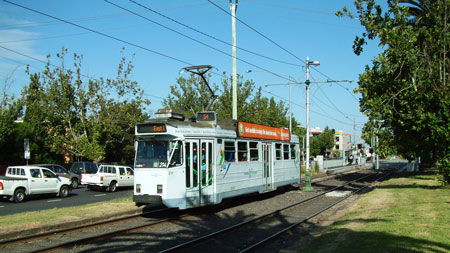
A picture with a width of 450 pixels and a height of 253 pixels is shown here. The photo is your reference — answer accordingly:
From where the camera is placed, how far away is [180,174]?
12273 mm

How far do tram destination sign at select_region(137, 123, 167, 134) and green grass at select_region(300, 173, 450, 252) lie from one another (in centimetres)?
563

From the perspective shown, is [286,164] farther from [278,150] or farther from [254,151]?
[254,151]

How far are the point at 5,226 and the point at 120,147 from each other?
3386 centimetres

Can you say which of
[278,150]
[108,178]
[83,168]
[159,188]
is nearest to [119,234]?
[159,188]

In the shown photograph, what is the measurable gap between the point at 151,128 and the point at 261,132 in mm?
6020

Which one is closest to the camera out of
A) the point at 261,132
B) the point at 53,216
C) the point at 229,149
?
the point at 53,216

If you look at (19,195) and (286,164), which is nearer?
(19,195)

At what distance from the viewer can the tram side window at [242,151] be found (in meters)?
15.3

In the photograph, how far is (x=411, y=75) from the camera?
1927 cm

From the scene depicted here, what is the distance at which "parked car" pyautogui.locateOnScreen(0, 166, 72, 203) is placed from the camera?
1839 centimetres

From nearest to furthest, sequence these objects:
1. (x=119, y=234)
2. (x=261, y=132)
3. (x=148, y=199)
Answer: (x=119, y=234) < (x=148, y=199) < (x=261, y=132)

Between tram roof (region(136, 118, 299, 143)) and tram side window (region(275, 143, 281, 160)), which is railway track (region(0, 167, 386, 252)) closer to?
tram roof (region(136, 118, 299, 143))

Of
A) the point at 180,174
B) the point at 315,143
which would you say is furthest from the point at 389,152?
the point at 315,143

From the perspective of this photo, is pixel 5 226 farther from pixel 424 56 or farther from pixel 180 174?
pixel 424 56
